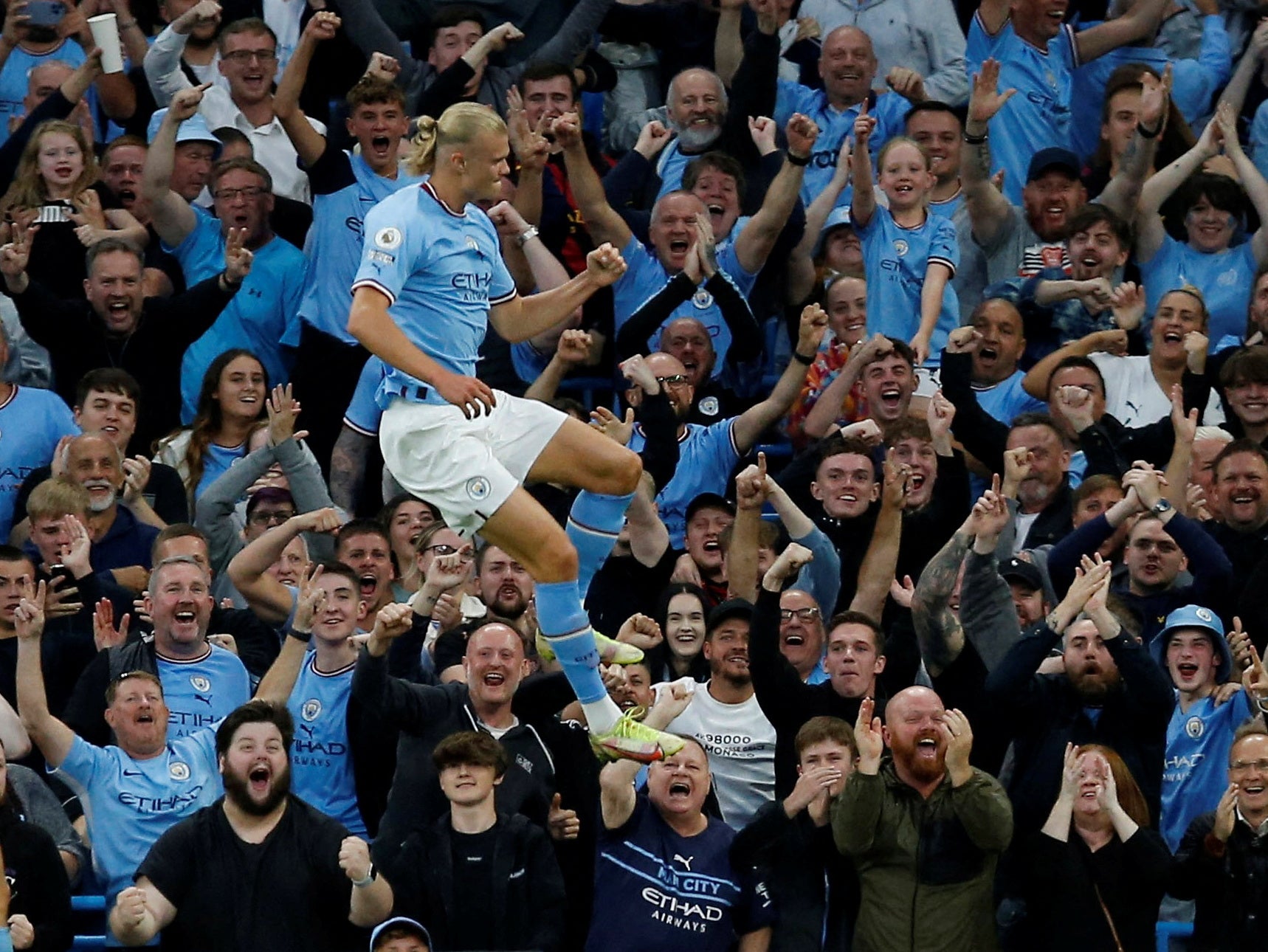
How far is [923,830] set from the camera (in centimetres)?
1102

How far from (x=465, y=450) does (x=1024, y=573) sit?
→ 12.1ft

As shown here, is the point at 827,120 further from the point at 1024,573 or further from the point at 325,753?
the point at 325,753

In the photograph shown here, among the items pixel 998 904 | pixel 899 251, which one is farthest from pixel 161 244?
pixel 998 904

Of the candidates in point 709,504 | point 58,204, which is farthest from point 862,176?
point 58,204

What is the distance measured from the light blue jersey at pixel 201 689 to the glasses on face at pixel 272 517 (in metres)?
1.18

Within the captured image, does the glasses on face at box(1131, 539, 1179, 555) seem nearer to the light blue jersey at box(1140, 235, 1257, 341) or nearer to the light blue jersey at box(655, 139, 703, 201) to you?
the light blue jersey at box(1140, 235, 1257, 341)

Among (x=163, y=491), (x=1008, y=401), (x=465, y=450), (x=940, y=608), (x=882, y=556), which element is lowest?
(x=163, y=491)

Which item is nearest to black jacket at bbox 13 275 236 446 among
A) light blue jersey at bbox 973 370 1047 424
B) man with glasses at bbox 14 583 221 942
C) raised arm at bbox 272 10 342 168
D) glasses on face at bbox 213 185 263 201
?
glasses on face at bbox 213 185 263 201

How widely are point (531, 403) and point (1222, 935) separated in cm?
351

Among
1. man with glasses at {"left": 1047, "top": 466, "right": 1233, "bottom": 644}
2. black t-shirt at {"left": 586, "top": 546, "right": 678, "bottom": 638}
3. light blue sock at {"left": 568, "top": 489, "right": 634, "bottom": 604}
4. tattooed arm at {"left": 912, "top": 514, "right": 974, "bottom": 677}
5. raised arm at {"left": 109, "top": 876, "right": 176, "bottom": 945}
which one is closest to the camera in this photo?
light blue sock at {"left": 568, "top": 489, "right": 634, "bottom": 604}

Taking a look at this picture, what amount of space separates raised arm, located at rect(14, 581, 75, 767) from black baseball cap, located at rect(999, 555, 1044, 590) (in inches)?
172

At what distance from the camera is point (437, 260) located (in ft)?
32.6

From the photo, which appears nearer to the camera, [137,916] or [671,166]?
[137,916]

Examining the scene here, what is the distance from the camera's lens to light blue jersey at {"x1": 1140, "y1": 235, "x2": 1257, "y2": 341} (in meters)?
15.2
